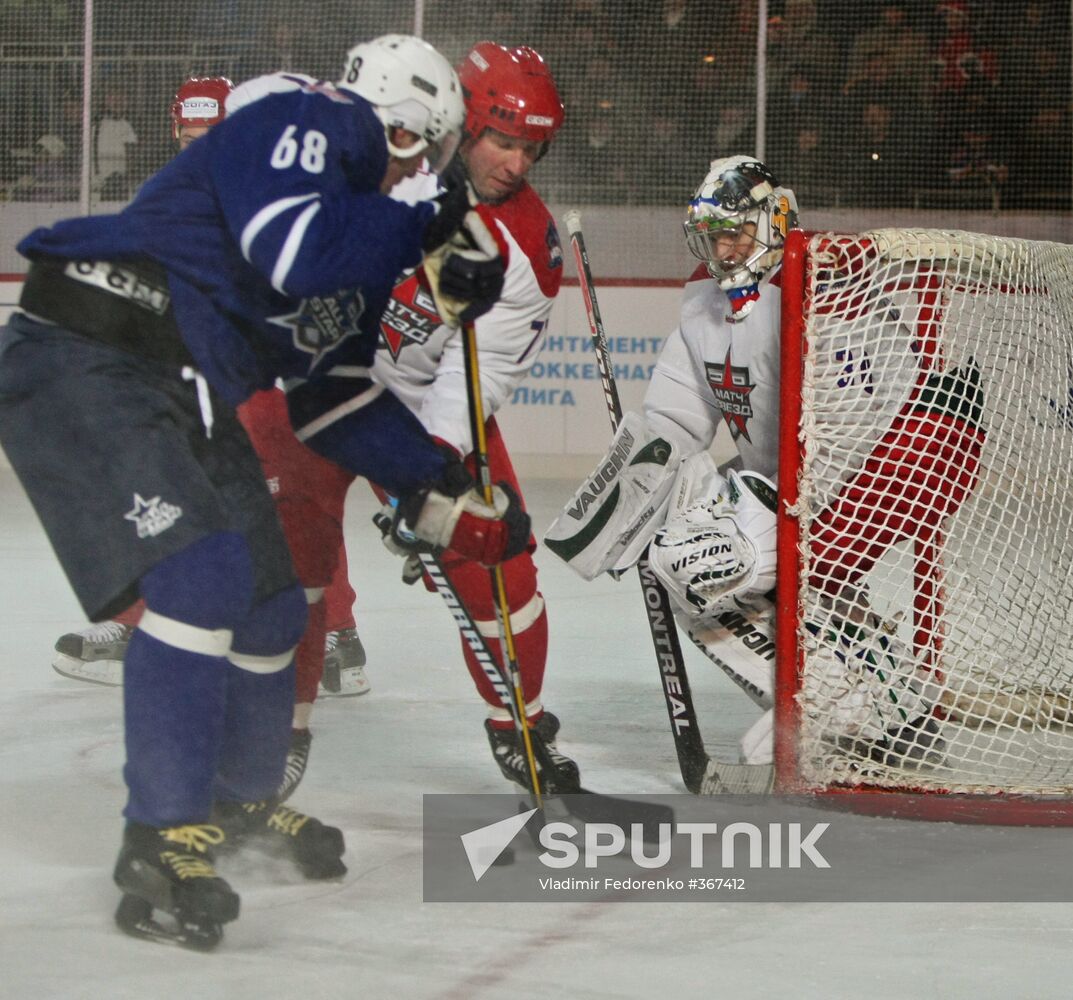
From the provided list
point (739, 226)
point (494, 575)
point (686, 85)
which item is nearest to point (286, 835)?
point (494, 575)

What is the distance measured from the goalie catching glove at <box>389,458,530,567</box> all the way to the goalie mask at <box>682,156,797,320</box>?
695mm

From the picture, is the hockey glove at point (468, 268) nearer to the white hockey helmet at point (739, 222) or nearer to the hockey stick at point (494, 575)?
the hockey stick at point (494, 575)

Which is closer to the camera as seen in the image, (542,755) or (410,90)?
(410,90)

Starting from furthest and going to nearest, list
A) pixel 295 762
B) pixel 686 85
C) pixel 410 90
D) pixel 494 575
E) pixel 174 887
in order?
1. pixel 686 85
2. pixel 295 762
3. pixel 494 575
4. pixel 410 90
5. pixel 174 887

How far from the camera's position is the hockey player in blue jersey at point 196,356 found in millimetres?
1813

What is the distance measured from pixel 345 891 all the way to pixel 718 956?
1.64 ft

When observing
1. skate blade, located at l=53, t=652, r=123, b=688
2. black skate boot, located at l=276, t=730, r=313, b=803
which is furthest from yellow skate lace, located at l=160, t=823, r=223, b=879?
skate blade, located at l=53, t=652, r=123, b=688

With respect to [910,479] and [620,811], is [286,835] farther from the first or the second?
[910,479]

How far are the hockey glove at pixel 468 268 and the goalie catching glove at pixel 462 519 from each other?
276 mm

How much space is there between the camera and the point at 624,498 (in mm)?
2629

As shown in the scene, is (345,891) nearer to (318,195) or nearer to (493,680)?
(493,680)

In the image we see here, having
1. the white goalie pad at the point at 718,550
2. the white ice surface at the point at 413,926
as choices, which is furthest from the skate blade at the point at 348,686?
the white goalie pad at the point at 718,550

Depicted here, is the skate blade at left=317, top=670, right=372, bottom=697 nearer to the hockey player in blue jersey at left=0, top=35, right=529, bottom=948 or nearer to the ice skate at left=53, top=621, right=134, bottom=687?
the ice skate at left=53, top=621, right=134, bottom=687

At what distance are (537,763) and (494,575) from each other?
34cm
